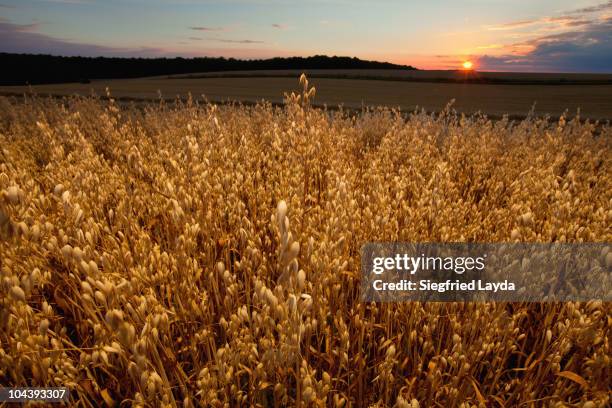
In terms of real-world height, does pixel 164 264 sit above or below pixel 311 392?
above

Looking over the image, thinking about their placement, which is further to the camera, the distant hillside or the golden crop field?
the distant hillside

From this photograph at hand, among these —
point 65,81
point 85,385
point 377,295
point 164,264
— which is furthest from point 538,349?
point 65,81

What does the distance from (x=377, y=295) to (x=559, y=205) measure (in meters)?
0.82

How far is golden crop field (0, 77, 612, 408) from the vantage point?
3.15ft

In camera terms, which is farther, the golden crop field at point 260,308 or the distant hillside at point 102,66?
the distant hillside at point 102,66

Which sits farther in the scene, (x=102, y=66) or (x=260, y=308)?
(x=102, y=66)

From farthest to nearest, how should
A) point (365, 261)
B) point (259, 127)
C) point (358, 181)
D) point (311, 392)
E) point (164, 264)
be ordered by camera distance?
1. point (259, 127)
2. point (358, 181)
3. point (365, 261)
4. point (164, 264)
5. point (311, 392)

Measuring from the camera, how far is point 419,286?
4.91ft

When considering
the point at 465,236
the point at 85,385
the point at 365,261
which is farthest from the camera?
the point at 465,236

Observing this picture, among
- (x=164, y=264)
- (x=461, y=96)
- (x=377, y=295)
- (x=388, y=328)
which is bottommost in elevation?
(x=388, y=328)

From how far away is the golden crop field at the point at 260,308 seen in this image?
96 cm

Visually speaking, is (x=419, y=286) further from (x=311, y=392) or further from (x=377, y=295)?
(x=311, y=392)

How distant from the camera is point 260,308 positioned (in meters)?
1.38

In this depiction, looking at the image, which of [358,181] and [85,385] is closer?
[85,385]
